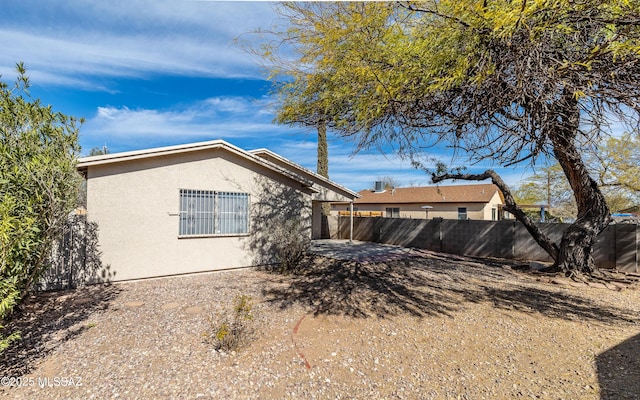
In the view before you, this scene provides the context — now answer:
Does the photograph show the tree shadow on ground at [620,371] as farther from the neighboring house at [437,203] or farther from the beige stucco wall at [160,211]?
the neighboring house at [437,203]

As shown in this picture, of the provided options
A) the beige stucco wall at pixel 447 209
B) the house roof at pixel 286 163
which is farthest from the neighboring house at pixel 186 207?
the beige stucco wall at pixel 447 209

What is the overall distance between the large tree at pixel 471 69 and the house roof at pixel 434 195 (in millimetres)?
19492

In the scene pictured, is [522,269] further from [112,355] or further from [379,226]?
[112,355]

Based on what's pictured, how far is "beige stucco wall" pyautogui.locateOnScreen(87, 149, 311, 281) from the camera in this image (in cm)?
734

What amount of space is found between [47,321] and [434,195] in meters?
27.4

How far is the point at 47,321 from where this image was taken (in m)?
4.90

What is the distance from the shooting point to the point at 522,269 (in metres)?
9.82

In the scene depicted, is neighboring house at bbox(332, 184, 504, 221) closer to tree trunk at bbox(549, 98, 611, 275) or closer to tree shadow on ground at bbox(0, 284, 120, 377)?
tree trunk at bbox(549, 98, 611, 275)

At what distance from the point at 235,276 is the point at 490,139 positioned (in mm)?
6883

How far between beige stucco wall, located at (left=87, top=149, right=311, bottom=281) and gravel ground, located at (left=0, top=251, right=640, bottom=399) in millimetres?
923

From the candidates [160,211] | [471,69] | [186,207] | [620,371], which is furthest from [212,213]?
[620,371]

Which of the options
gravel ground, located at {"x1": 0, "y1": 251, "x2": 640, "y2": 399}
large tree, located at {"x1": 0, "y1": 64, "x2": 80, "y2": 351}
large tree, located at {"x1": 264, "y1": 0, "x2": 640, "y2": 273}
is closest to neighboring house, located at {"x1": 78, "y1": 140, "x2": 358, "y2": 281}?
gravel ground, located at {"x1": 0, "y1": 251, "x2": 640, "y2": 399}

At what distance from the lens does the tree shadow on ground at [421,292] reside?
18.5 feet

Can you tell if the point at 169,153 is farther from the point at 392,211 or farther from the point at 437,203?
the point at 392,211
